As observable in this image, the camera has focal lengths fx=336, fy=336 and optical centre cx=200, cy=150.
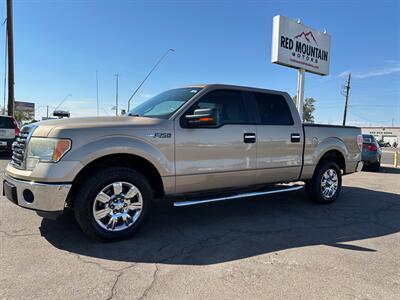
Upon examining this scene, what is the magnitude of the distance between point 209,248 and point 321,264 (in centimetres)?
123

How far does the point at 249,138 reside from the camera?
16.6ft

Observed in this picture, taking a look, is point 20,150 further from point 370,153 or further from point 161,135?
point 370,153

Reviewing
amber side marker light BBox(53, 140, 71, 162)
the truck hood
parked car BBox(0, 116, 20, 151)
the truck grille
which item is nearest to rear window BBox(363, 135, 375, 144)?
the truck hood

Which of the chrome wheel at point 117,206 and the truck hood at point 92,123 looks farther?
the chrome wheel at point 117,206

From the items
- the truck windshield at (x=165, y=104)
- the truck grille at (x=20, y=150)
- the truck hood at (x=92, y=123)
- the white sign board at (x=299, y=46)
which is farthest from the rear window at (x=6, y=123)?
the white sign board at (x=299, y=46)

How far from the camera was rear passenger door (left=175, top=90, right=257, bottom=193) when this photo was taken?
14.6 ft

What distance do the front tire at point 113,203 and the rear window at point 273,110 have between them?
235 cm

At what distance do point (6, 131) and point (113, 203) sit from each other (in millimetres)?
10859

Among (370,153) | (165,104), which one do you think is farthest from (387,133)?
(165,104)

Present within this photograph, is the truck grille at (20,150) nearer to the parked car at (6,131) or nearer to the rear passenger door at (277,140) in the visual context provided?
the rear passenger door at (277,140)

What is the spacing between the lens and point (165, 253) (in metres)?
3.74

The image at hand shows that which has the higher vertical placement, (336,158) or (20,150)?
(20,150)

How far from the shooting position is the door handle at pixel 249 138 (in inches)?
197

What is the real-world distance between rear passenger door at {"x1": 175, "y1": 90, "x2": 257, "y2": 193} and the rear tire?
1.65m
